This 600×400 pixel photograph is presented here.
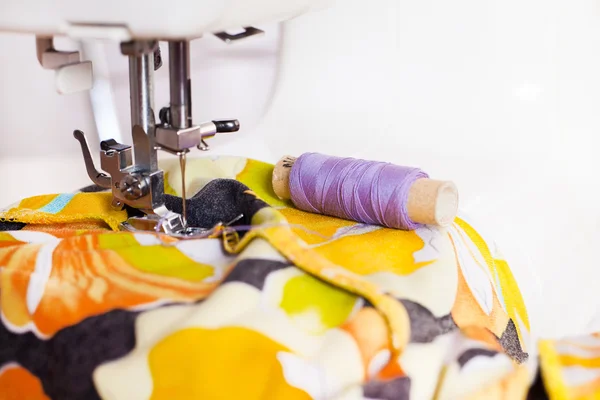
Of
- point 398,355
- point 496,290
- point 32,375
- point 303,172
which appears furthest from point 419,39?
point 32,375

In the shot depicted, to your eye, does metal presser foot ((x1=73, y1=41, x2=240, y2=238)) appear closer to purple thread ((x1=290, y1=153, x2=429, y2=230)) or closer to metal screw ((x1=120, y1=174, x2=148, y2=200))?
metal screw ((x1=120, y1=174, x2=148, y2=200))

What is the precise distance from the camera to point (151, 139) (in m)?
0.85

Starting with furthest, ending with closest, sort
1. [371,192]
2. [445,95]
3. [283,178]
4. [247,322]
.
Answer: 1. [445,95]
2. [283,178]
3. [371,192]
4. [247,322]

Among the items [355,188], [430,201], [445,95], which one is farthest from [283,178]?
[445,95]

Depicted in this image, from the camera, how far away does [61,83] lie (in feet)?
2.61

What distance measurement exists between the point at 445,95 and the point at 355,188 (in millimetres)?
616

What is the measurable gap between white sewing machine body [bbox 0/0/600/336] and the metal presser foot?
24.7 inches

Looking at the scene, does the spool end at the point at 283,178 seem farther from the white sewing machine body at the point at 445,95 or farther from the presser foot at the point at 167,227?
the white sewing machine body at the point at 445,95

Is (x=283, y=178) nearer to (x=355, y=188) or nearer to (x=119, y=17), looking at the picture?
(x=355, y=188)

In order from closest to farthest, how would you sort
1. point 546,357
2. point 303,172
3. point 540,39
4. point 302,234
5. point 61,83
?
point 546,357, point 61,83, point 302,234, point 303,172, point 540,39

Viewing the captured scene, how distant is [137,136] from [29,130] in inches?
29.7

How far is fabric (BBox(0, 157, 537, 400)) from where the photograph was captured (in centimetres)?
66

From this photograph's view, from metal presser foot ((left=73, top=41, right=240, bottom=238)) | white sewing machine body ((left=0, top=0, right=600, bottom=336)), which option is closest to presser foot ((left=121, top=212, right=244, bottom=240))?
metal presser foot ((left=73, top=41, right=240, bottom=238))

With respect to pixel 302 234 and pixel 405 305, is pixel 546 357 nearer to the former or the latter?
pixel 405 305
